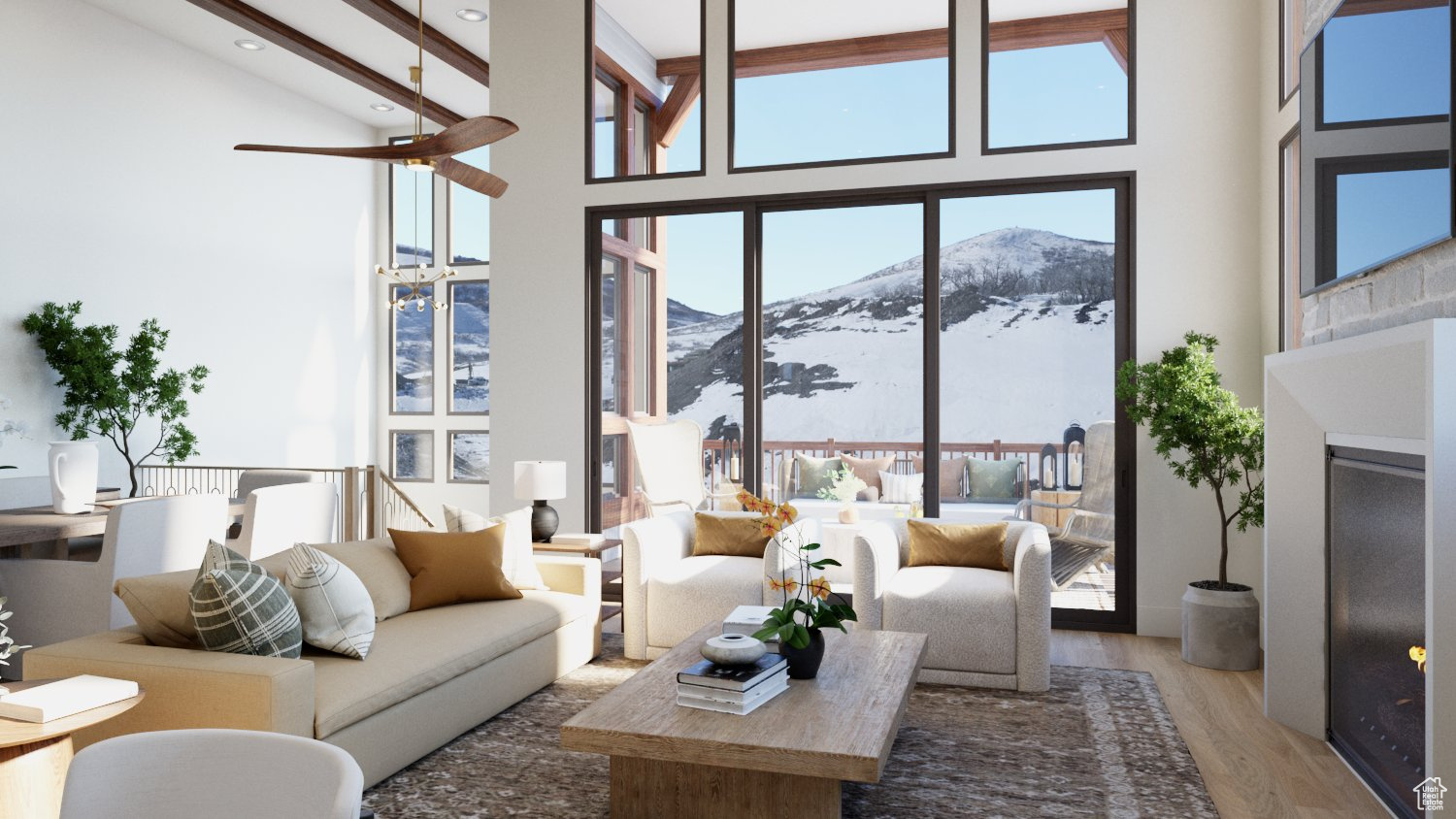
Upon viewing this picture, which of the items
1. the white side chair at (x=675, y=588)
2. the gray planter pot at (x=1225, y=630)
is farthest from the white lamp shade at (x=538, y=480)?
the gray planter pot at (x=1225, y=630)

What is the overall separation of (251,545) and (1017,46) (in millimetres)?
4890

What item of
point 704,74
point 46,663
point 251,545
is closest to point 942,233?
point 704,74

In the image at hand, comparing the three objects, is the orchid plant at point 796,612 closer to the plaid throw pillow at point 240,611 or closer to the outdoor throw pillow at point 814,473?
the plaid throw pillow at point 240,611

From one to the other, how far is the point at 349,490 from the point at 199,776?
17.3 feet

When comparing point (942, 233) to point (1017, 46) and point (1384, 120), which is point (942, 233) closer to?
point (1017, 46)

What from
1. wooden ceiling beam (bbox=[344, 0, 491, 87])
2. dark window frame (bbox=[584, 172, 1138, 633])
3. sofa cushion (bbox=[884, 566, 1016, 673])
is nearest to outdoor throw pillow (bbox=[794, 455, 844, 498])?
dark window frame (bbox=[584, 172, 1138, 633])

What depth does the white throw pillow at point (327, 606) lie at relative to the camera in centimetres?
326

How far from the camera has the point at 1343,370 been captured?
3.13 meters

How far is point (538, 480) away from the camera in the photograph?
5.20 metres

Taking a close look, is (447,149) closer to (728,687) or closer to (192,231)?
(728,687)

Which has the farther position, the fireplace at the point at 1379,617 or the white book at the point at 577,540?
the white book at the point at 577,540

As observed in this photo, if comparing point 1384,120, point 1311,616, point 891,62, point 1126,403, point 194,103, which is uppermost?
point 194,103

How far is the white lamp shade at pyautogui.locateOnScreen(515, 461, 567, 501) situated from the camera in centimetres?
520

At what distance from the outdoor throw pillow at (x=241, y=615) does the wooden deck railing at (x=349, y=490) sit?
248 centimetres
